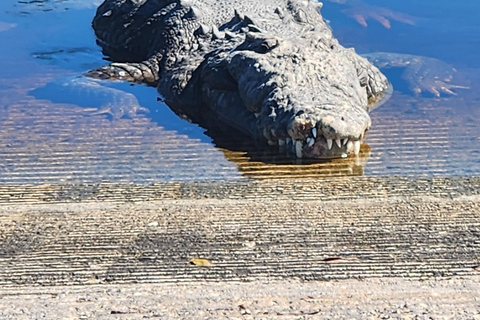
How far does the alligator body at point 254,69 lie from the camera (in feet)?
16.0

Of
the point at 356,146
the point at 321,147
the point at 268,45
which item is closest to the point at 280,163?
the point at 321,147

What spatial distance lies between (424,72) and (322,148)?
252cm

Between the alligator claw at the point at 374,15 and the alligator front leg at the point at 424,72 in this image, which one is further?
the alligator claw at the point at 374,15

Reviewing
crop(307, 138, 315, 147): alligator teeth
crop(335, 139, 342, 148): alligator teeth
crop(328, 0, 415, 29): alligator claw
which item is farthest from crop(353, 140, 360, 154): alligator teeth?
crop(328, 0, 415, 29): alligator claw

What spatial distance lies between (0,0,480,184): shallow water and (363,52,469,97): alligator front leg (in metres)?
0.09

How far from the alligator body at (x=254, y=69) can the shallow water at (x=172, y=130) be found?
0.18 metres

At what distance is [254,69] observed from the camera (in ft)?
18.3

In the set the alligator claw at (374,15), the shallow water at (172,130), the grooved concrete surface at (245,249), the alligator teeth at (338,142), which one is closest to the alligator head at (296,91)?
the alligator teeth at (338,142)

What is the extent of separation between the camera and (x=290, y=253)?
10.4ft

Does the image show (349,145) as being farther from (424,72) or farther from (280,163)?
(424,72)

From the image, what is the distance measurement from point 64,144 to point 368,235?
2662mm

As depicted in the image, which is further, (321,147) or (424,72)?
(424,72)

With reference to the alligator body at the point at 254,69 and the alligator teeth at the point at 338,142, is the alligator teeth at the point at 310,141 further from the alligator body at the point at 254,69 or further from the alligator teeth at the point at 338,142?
the alligator teeth at the point at 338,142

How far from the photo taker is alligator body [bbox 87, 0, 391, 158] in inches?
192
